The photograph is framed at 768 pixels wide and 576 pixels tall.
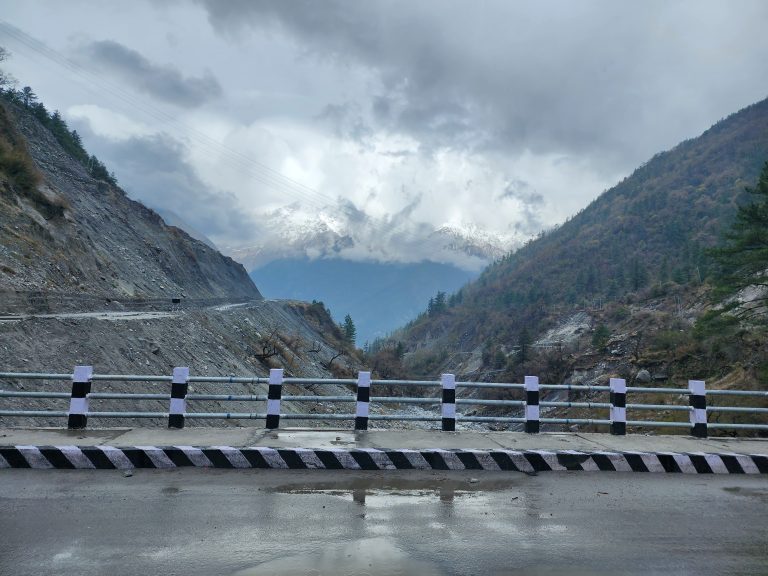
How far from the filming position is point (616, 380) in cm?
1025

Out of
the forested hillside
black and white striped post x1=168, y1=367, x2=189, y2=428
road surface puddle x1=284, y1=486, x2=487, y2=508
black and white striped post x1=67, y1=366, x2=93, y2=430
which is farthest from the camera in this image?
the forested hillside

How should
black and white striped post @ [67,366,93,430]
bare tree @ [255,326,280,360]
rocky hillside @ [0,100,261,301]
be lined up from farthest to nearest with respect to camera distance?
bare tree @ [255,326,280,360]
rocky hillside @ [0,100,261,301]
black and white striped post @ [67,366,93,430]

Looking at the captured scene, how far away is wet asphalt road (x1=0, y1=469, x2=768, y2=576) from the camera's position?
462cm

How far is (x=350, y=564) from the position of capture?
4.54 m

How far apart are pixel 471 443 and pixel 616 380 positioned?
3073 millimetres

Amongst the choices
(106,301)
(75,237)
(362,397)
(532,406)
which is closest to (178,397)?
(362,397)

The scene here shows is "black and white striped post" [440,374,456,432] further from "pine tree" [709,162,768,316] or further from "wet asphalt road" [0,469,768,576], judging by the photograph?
"pine tree" [709,162,768,316]

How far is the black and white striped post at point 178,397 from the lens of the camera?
9.51m

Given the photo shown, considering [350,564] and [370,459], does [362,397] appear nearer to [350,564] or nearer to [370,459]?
[370,459]

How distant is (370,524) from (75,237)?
1494 inches

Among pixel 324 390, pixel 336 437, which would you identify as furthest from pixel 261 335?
pixel 336 437

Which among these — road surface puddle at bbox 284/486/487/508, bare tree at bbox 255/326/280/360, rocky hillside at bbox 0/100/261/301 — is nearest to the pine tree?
road surface puddle at bbox 284/486/487/508

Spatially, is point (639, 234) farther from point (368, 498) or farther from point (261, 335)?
point (368, 498)

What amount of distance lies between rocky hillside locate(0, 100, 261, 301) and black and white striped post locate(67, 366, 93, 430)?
1779cm
